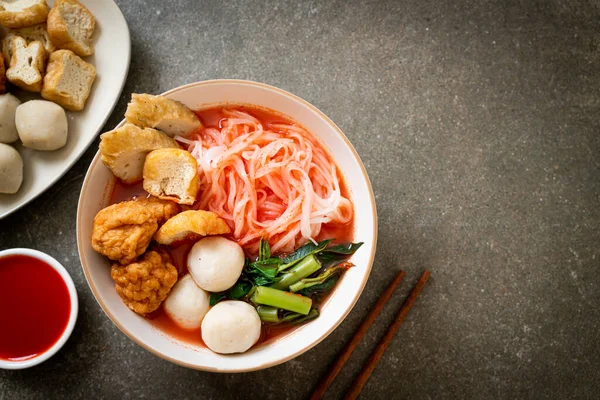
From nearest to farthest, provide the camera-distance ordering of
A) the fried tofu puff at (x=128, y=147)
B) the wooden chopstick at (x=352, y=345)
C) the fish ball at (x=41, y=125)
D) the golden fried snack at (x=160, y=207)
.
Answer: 1. the fried tofu puff at (x=128, y=147)
2. the golden fried snack at (x=160, y=207)
3. the fish ball at (x=41, y=125)
4. the wooden chopstick at (x=352, y=345)

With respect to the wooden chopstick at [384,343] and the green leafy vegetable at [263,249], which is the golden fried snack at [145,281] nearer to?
the green leafy vegetable at [263,249]

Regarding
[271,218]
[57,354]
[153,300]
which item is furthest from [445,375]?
[57,354]

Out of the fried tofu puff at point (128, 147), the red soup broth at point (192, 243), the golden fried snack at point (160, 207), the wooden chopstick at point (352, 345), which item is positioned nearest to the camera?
the fried tofu puff at point (128, 147)

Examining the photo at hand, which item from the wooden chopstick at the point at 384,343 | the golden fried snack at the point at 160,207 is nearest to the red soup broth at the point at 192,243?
the golden fried snack at the point at 160,207

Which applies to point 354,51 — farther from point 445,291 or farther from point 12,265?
point 12,265

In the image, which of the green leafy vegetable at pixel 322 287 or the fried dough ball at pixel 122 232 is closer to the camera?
the fried dough ball at pixel 122 232

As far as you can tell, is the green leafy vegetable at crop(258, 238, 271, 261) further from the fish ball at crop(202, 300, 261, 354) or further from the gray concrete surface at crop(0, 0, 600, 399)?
the gray concrete surface at crop(0, 0, 600, 399)
